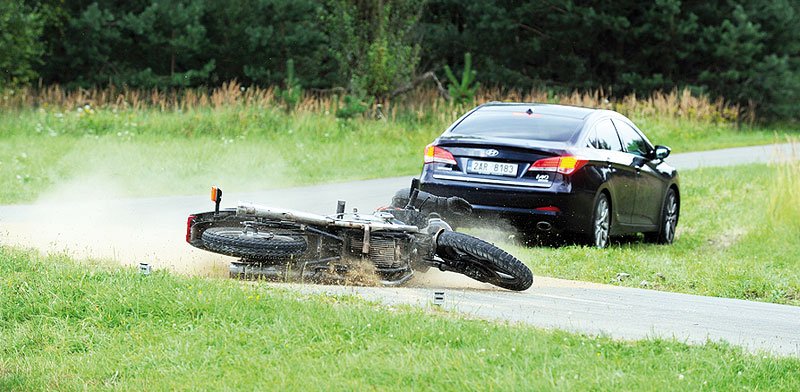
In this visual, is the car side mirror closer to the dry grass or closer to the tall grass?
the tall grass

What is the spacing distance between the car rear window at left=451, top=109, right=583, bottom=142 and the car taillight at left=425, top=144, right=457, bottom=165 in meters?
0.35

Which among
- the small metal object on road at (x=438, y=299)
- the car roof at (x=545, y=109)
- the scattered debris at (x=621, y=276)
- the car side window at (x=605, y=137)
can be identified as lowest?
the scattered debris at (x=621, y=276)

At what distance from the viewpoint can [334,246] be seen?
9.83m

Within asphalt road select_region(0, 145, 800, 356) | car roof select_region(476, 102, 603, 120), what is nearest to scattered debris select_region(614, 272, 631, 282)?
asphalt road select_region(0, 145, 800, 356)

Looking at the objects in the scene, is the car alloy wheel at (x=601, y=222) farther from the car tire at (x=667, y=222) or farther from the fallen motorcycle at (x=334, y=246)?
the fallen motorcycle at (x=334, y=246)

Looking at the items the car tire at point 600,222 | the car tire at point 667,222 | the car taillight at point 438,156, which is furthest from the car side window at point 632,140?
the car taillight at point 438,156

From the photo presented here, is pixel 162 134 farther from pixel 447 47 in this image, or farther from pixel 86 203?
pixel 447 47

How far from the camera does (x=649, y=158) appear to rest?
1555 cm

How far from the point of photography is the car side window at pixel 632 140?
15.2 metres

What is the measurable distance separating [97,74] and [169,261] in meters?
38.7

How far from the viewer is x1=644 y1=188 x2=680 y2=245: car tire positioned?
16281 millimetres

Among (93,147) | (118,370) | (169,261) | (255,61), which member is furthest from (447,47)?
(118,370)

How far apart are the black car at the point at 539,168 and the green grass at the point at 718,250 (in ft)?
1.32

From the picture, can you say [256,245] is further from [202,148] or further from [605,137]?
[202,148]
